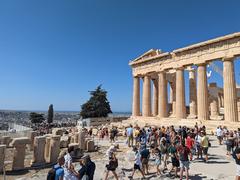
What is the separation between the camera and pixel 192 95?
117 ft

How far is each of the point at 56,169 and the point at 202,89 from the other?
26.0 meters

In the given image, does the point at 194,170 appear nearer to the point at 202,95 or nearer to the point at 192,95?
the point at 202,95

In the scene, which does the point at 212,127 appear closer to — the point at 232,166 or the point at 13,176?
the point at 232,166

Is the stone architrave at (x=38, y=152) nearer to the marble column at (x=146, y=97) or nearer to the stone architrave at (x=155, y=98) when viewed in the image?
the marble column at (x=146, y=97)

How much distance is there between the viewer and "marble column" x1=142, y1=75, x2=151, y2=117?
39156 mm

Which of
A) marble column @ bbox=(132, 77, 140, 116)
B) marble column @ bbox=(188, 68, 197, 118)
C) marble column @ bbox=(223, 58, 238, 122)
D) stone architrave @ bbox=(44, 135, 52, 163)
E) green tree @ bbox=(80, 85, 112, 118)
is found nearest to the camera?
stone architrave @ bbox=(44, 135, 52, 163)

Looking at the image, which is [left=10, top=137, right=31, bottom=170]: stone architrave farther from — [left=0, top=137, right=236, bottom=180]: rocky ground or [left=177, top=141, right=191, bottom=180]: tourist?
[left=177, top=141, right=191, bottom=180]: tourist

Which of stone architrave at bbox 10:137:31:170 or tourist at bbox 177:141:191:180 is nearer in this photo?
tourist at bbox 177:141:191:180

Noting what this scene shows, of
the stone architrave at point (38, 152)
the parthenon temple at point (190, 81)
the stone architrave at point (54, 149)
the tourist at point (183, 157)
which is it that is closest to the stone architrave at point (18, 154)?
the stone architrave at point (38, 152)


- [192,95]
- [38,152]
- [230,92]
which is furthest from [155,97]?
[38,152]

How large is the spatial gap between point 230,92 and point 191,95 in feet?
31.6

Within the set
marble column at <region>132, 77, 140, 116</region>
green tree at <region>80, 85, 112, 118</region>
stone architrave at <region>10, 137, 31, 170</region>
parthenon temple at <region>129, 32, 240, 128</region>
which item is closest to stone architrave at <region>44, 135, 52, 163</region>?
stone architrave at <region>10, 137, 31, 170</region>

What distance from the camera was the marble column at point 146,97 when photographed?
128ft

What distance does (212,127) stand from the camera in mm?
25203
